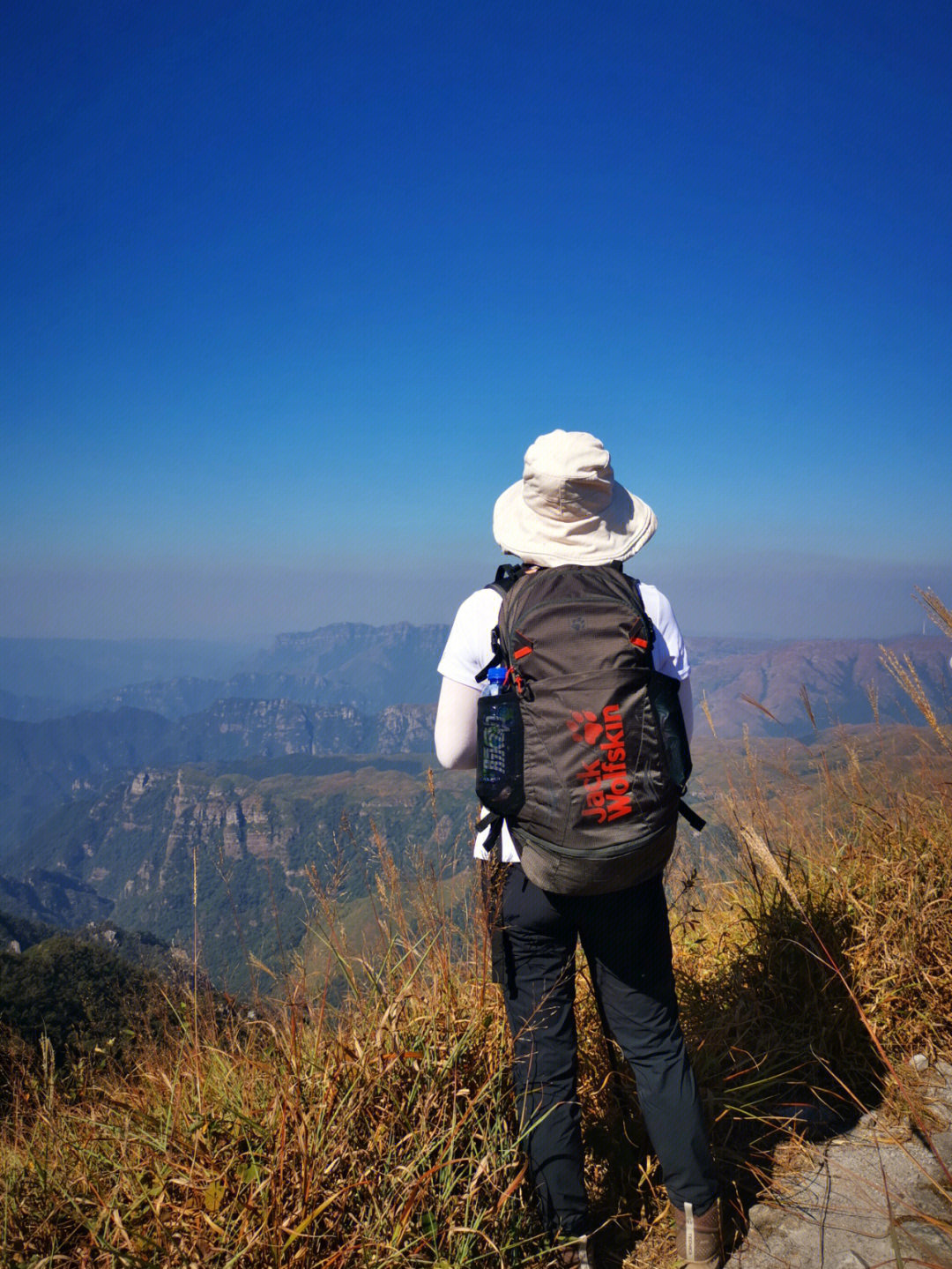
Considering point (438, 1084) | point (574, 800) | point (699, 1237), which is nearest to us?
point (574, 800)

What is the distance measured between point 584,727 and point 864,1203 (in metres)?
1.72

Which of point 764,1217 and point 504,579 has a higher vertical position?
point 504,579

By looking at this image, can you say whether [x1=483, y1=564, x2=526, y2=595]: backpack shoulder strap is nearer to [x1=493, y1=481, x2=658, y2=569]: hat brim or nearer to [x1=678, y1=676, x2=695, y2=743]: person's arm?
[x1=493, y1=481, x2=658, y2=569]: hat brim

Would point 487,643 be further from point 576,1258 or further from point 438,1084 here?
point 576,1258

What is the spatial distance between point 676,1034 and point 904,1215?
2.67 ft

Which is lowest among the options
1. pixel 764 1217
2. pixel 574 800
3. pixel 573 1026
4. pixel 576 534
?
pixel 764 1217

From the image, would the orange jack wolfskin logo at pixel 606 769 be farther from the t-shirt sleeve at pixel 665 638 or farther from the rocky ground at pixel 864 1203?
the rocky ground at pixel 864 1203

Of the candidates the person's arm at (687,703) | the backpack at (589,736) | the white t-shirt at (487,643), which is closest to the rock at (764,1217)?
the backpack at (589,736)

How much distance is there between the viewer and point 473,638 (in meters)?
1.90

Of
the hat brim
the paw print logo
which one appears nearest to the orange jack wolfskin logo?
the paw print logo

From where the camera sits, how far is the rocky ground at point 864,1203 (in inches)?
73.2

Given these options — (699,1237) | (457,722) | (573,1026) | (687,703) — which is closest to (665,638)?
(687,703)

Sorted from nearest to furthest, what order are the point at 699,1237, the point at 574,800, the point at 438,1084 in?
the point at 574,800, the point at 699,1237, the point at 438,1084

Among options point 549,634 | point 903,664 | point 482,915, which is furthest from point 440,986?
point 903,664
